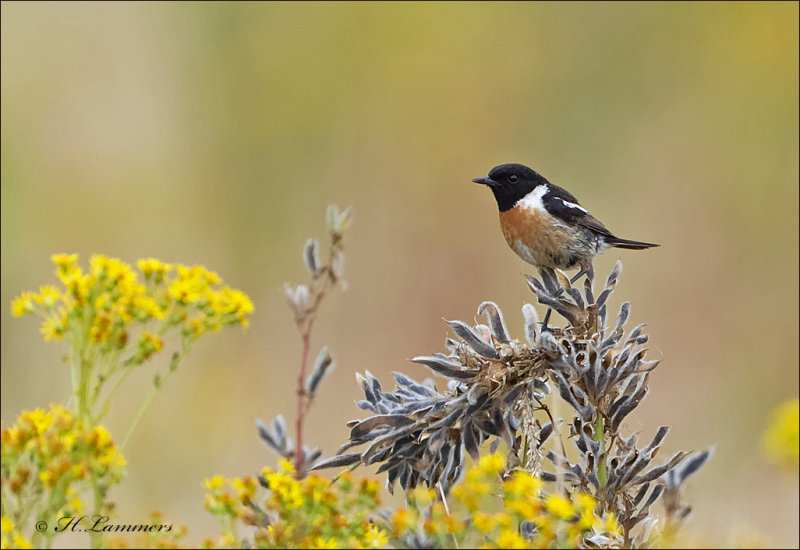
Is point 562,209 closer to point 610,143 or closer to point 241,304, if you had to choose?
point 241,304

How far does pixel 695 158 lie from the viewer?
6922mm

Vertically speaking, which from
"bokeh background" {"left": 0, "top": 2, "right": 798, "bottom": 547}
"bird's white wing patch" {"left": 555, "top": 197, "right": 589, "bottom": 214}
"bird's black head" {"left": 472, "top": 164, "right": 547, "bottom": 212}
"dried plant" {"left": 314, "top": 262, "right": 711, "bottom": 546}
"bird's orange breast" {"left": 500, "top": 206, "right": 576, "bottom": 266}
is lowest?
"dried plant" {"left": 314, "top": 262, "right": 711, "bottom": 546}

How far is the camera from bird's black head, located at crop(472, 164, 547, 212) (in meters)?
3.30

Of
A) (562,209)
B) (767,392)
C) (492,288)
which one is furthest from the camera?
(492,288)

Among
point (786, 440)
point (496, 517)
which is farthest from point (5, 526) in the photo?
point (786, 440)

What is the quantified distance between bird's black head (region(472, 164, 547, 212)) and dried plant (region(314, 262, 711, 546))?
146 centimetres

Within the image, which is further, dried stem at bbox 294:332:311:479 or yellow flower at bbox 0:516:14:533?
dried stem at bbox 294:332:311:479

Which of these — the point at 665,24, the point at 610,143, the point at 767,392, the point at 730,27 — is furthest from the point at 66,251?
the point at 730,27

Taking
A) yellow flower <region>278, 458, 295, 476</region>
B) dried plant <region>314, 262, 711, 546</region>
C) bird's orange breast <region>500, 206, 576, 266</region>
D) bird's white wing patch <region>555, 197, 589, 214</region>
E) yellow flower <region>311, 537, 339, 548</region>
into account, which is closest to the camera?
yellow flower <region>311, 537, 339, 548</region>

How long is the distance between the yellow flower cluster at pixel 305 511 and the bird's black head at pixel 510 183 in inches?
72.3

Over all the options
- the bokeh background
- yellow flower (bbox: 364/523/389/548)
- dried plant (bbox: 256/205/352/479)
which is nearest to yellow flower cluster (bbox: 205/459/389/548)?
yellow flower (bbox: 364/523/389/548)

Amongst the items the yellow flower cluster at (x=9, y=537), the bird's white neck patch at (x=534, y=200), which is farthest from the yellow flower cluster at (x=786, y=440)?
the yellow flower cluster at (x=9, y=537)

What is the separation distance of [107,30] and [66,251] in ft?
7.13

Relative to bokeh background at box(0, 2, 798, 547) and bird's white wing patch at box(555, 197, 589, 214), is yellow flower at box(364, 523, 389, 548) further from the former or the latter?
bokeh background at box(0, 2, 798, 547)
